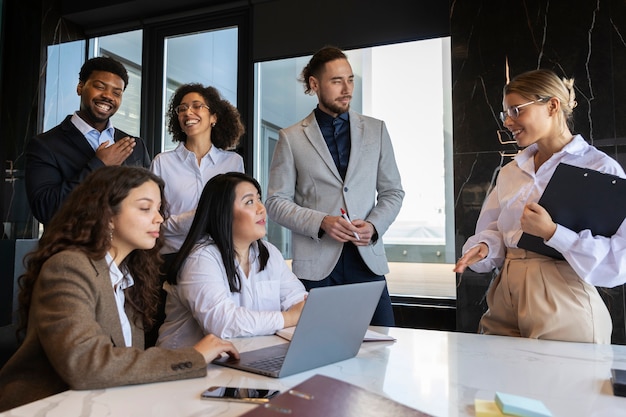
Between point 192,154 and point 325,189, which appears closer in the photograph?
point 325,189

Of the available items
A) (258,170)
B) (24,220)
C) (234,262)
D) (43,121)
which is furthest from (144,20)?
(234,262)

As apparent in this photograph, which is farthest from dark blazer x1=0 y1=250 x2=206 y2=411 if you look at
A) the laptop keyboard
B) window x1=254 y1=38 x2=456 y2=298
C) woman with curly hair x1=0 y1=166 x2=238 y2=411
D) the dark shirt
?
window x1=254 y1=38 x2=456 y2=298

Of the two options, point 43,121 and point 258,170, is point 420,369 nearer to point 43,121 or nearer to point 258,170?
point 258,170

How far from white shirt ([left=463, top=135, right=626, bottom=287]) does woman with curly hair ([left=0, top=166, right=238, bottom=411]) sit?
994mm

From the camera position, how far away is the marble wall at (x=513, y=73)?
9.35ft

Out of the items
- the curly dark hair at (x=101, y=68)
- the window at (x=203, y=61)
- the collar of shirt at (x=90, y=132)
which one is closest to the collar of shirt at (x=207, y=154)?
the collar of shirt at (x=90, y=132)

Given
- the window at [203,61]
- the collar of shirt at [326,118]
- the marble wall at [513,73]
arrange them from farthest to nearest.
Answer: the window at [203,61], the marble wall at [513,73], the collar of shirt at [326,118]

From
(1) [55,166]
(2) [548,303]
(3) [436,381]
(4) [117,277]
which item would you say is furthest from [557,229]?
(1) [55,166]

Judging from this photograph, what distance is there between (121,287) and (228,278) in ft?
1.13

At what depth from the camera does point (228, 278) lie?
168 centimetres

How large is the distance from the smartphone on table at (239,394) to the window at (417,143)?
106 inches

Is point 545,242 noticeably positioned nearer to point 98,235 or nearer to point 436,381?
point 436,381

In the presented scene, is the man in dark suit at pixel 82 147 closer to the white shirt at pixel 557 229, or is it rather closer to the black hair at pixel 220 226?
the black hair at pixel 220 226

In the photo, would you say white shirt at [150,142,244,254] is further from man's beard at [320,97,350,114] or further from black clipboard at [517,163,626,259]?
black clipboard at [517,163,626,259]
